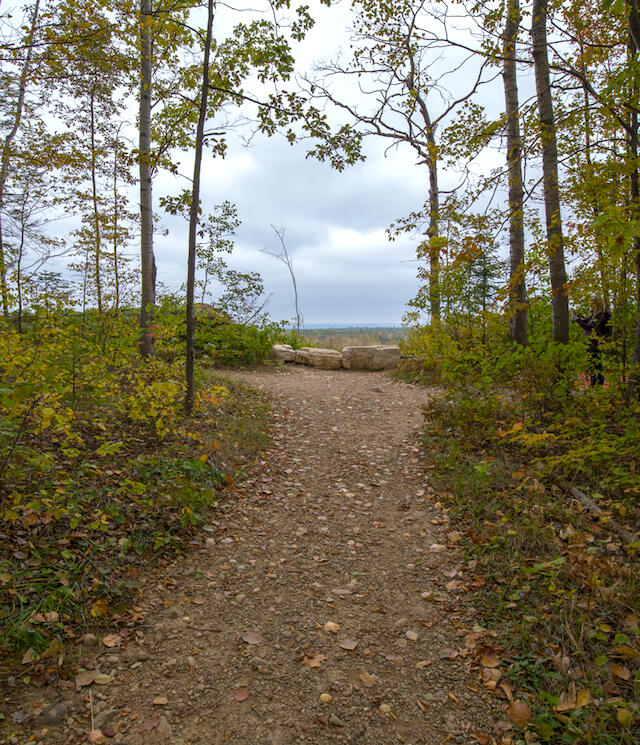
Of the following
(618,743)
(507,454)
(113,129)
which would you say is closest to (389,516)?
(507,454)

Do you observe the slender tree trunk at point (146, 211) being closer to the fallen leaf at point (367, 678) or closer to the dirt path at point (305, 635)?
the dirt path at point (305, 635)

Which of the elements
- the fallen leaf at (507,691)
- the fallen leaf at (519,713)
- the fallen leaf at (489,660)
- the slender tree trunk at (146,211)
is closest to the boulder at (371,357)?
the slender tree trunk at (146,211)

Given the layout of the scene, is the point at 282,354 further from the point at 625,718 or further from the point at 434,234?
the point at 625,718

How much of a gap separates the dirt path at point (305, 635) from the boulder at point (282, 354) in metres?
Result: 7.56

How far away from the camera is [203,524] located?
402 cm

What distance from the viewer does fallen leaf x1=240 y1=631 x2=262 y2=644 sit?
2.77 metres

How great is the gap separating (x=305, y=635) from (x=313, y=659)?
212 millimetres

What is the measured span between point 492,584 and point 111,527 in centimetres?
296

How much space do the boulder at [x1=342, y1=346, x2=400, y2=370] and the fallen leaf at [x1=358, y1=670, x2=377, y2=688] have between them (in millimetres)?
10094

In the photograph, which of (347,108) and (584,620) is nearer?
(584,620)

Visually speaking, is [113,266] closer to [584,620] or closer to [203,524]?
[203,524]

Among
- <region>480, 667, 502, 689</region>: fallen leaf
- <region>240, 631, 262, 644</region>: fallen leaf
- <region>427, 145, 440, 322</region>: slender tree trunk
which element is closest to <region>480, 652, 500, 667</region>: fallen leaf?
<region>480, 667, 502, 689</region>: fallen leaf

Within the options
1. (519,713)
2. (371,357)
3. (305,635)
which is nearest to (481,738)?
(519,713)

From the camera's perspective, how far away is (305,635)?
2832 mm
